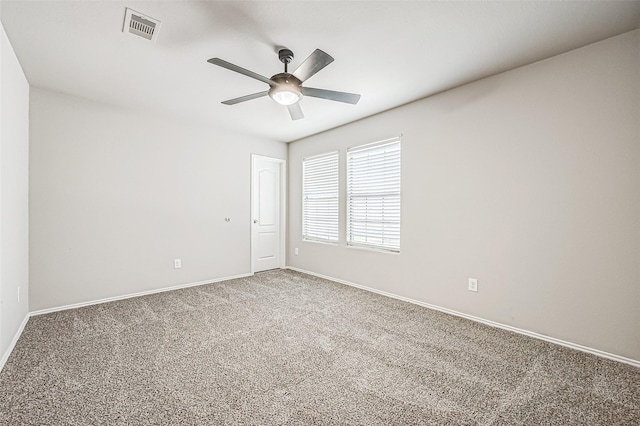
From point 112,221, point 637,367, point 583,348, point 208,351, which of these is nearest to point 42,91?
point 112,221

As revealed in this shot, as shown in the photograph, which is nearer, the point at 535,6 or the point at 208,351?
the point at 535,6

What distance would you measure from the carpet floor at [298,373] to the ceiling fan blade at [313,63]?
2.16 metres

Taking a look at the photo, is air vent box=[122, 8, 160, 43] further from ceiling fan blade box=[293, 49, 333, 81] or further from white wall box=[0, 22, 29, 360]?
ceiling fan blade box=[293, 49, 333, 81]

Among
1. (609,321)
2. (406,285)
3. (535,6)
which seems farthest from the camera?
Result: (406,285)

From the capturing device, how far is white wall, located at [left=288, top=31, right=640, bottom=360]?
216 cm

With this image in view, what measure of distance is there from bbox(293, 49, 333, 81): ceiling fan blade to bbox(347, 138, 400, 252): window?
6.04 feet

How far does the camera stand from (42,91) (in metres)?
3.11

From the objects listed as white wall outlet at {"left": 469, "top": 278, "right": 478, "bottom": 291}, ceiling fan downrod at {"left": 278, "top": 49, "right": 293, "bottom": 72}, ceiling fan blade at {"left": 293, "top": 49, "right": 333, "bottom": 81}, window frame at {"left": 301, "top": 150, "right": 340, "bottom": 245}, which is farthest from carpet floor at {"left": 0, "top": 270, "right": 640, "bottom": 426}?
ceiling fan downrod at {"left": 278, "top": 49, "right": 293, "bottom": 72}

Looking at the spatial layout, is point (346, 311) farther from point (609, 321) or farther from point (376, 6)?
point (376, 6)

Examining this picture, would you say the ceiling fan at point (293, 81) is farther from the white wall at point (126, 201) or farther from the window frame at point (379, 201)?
the white wall at point (126, 201)

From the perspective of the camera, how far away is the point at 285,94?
7.69ft

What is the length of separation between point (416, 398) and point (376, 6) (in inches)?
97.4

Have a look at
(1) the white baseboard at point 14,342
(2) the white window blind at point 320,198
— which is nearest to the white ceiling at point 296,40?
(2) the white window blind at point 320,198

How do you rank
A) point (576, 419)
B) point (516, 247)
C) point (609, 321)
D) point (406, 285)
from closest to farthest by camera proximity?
1. point (576, 419)
2. point (609, 321)
3. point (516, 247)
4. point (406, 285)
